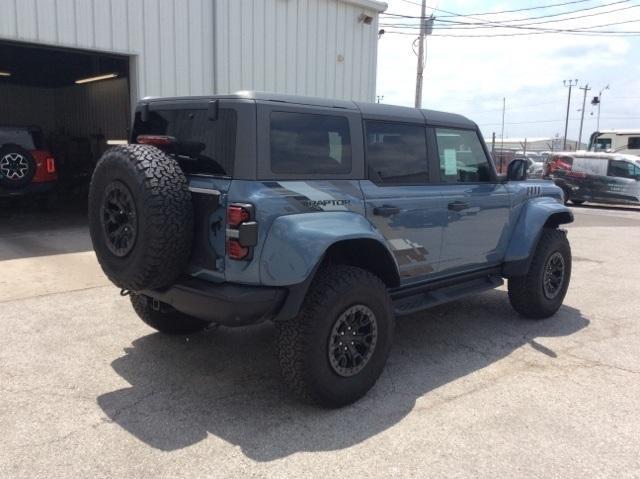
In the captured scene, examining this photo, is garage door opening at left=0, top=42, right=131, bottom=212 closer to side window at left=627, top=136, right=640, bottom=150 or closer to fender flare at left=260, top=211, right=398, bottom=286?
fender flare at left=260, top=211, right=398, bottom=286

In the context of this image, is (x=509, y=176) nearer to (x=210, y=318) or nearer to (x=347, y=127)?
(x=347, y=127)

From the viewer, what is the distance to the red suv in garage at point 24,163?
993 cm

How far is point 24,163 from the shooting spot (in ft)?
33.2

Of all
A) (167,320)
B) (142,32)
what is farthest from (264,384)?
(142,32)

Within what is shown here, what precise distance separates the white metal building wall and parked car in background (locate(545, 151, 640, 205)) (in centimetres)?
979

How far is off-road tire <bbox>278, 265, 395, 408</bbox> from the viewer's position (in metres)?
3.29

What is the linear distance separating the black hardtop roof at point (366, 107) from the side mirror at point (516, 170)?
54 centimetres

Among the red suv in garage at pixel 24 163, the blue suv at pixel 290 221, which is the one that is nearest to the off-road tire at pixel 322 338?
the blue suv at pixel 290 221

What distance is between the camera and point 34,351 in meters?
4.30

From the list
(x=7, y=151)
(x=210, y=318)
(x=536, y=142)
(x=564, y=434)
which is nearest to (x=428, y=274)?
(x=564, y=434)

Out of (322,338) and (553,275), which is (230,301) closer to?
(322,338)

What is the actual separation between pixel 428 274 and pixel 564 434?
59.7 inches

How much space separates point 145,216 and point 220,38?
25.7 feet

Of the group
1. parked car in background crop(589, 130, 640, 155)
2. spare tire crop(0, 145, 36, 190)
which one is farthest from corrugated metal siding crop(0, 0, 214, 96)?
parked car in background crop(589, 130, 640, 155)
